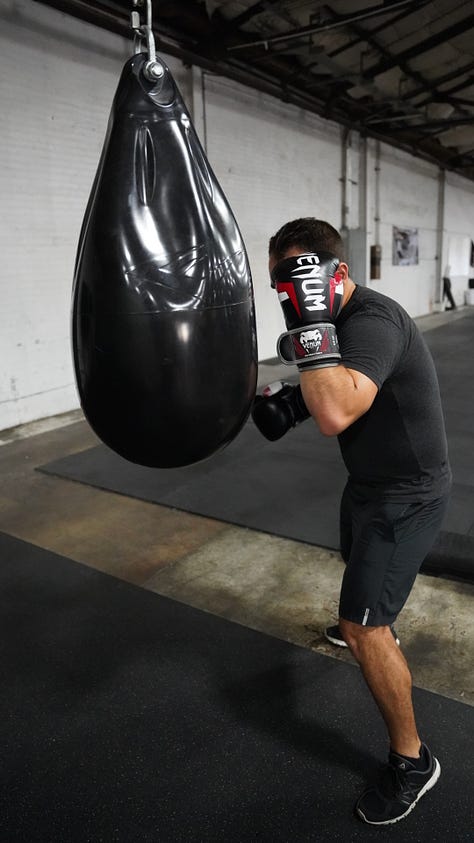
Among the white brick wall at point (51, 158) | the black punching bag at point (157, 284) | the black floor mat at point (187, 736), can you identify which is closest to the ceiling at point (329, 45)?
the white brick wall at point (51, 158)

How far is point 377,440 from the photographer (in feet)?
4.83

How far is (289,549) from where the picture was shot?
2803mm

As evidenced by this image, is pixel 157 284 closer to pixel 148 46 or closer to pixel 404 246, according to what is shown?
pixel 148 46

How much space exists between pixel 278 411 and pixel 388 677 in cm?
72

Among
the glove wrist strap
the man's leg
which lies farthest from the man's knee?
the glove wrist strap

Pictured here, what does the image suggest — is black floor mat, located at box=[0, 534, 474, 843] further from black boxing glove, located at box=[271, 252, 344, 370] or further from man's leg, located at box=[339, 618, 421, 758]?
black boxing glove, located at box=[271, 252, 344, 370]

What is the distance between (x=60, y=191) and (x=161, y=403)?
439 cm

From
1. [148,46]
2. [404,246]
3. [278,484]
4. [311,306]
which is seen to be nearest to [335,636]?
[311,306]

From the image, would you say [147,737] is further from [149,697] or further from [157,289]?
[157,289]

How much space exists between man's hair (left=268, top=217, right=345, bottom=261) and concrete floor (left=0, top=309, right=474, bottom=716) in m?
1.37

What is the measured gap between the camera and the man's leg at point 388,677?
4.60 ft

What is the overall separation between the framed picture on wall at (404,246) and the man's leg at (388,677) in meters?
10.5

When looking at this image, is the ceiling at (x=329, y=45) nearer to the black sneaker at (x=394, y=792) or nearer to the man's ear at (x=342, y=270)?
the man's ear at (x=342, y=270)

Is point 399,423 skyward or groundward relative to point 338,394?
groundward
